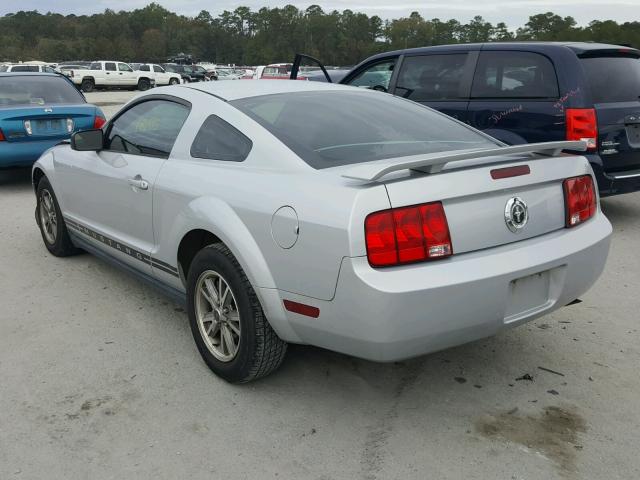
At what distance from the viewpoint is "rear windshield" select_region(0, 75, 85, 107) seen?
8.21m

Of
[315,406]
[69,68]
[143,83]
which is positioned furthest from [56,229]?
[69,68]

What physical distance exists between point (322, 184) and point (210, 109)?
108 centimetres

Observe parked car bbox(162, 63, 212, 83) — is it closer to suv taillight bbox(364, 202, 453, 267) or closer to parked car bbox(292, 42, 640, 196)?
parked car bbox(292, 42, 640, 196)

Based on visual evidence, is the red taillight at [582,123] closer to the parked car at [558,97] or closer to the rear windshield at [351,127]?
the parked car at [558,97]

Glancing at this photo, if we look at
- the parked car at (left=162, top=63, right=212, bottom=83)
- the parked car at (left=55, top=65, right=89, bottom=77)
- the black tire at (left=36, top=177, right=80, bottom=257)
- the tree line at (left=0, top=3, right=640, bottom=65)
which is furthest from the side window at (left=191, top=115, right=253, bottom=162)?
the tree line at (left=0, top=3, right=640, bottom=65)

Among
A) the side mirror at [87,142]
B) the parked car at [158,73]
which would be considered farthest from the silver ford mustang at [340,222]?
the parked car at [158,73]

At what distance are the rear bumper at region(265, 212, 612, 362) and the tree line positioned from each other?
369ft

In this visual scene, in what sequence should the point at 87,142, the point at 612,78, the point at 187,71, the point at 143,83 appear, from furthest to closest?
the point at 187,71
the point at 143,83
the point at 612,78
the point at 87,142

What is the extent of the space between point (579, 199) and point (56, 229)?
13.0 feet

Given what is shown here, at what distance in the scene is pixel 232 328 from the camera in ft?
10.3

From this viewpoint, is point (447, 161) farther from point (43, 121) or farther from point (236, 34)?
point (236, 34)

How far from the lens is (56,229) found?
516 centimetres

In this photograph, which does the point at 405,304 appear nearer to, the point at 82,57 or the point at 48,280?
the point at 48,280

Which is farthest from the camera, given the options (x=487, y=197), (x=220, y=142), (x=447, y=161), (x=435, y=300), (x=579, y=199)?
(x=220, y=142)
